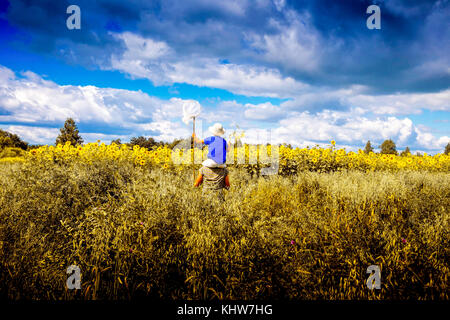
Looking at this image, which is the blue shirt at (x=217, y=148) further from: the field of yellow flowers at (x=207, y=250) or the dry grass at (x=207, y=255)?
the dry grass at (x=207, y=255)

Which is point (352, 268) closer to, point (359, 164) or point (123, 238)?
point (123, 238)

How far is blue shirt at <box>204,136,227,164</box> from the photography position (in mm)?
4766

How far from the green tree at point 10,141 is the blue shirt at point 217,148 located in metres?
21.5

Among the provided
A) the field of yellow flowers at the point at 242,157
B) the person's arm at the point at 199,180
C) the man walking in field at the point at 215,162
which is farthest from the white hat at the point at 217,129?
the field of yellow flowers at the point at 242,157

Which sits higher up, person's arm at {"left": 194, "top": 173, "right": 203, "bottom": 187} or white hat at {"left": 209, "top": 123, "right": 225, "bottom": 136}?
white hat at {"left": 209, "top": 123, "right": 225, "bottom": 136}

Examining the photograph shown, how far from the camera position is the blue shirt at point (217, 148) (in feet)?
15.6

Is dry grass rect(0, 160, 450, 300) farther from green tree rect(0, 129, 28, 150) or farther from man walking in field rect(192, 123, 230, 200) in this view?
green tree rect(0, 129, 28, 150)

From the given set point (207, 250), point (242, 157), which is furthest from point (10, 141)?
point (207, 250)

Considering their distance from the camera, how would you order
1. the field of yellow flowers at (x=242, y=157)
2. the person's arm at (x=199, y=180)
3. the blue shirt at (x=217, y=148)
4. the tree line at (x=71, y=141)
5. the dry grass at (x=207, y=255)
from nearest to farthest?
the dry grass at (x=207, y=255) < the blue shirt at (x=217, y=148) < the person's arm at (x=199, y=180) < the field of yellow flowers at (x=242, y=157) < the tree line at (x=71, y=141)

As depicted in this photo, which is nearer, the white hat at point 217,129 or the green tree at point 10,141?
the white hat at point 217,129

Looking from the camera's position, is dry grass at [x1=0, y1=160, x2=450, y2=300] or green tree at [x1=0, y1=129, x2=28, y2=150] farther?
green tree at [x1=0, y1=129, x2=28, y2=150]

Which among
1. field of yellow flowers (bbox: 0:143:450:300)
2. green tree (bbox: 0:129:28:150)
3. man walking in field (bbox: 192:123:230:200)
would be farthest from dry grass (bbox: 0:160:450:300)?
green tree (bbox: 0:129:28:150)

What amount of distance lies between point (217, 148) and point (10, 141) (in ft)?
76.6

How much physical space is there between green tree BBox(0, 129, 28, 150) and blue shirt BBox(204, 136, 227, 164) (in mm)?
21494
